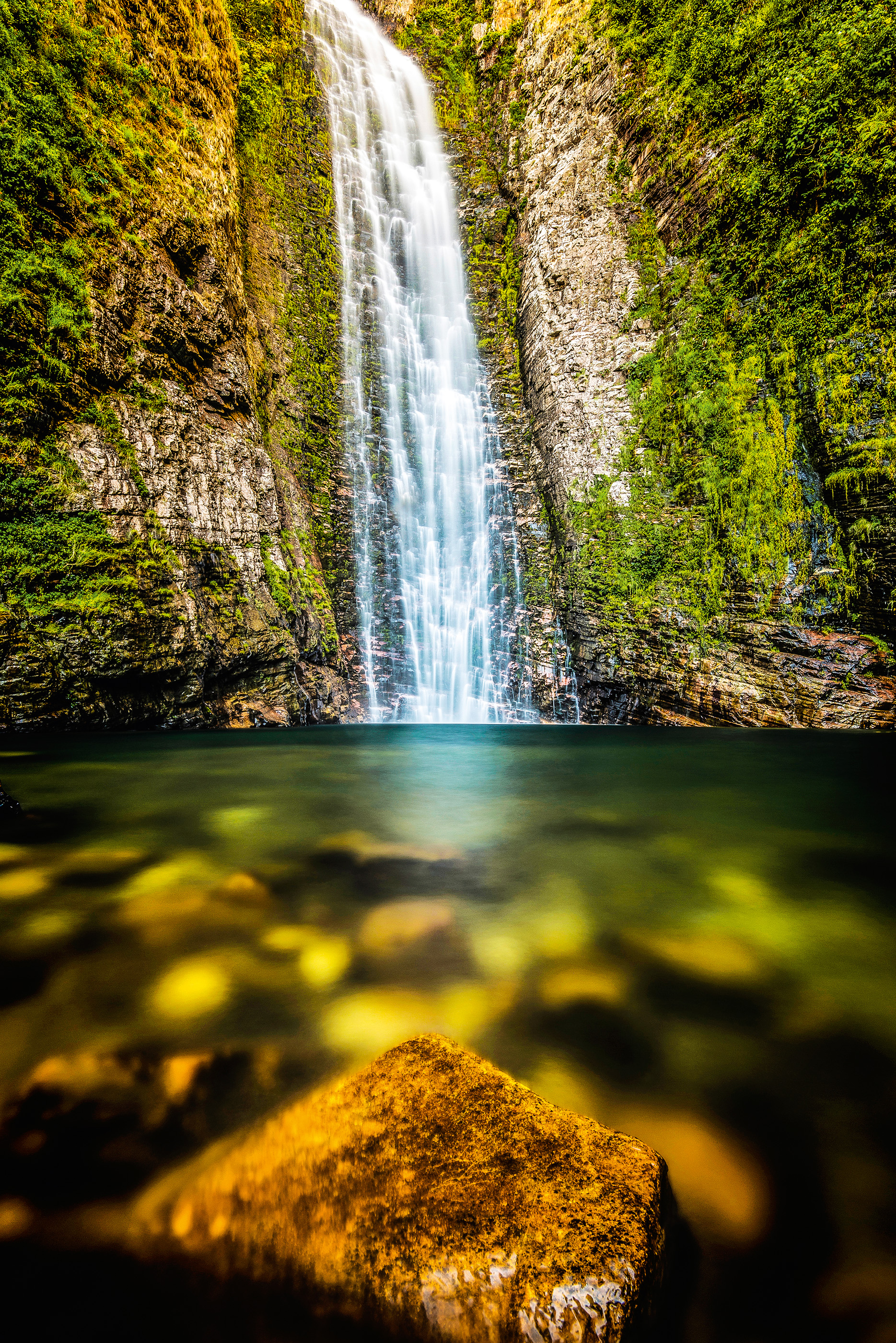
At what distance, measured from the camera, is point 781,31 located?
7688mm

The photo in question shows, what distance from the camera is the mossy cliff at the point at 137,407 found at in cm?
607

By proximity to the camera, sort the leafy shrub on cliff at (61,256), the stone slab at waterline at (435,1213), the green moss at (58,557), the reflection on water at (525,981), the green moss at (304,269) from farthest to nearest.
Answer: the green moss at (304,269), the leafy shrub on cliff at (61,256), the green moss at (58,557), the reflection on water at (525,981), the stone slab at waterline at (435,1213)

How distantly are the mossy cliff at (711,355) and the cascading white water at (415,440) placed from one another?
1119 mm

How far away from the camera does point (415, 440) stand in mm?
11523

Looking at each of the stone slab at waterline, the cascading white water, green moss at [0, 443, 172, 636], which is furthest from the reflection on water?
the cascading white water

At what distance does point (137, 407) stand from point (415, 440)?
5.79 m

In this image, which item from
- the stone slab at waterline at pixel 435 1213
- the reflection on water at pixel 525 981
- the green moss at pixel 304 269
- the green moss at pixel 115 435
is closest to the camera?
the stone slab at waterline at pixel 435 1213

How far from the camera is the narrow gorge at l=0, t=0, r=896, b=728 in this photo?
21.3 feet

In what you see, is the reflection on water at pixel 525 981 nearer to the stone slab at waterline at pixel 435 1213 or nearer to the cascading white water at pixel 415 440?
the stone slab at waterline at pixel 435 1213

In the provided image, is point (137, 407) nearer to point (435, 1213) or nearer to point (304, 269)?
point (304, 269)

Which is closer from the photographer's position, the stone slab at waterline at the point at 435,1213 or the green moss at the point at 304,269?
the stone slab at waterline at the point at 435,1213

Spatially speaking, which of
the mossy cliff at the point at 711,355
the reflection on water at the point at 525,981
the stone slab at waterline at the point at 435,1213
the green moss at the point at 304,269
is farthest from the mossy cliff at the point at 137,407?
the stone slab at waterline at the point at 435,1213

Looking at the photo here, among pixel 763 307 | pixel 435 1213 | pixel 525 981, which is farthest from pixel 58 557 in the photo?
pixel 763 307

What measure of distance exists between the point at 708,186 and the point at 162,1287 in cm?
1250
